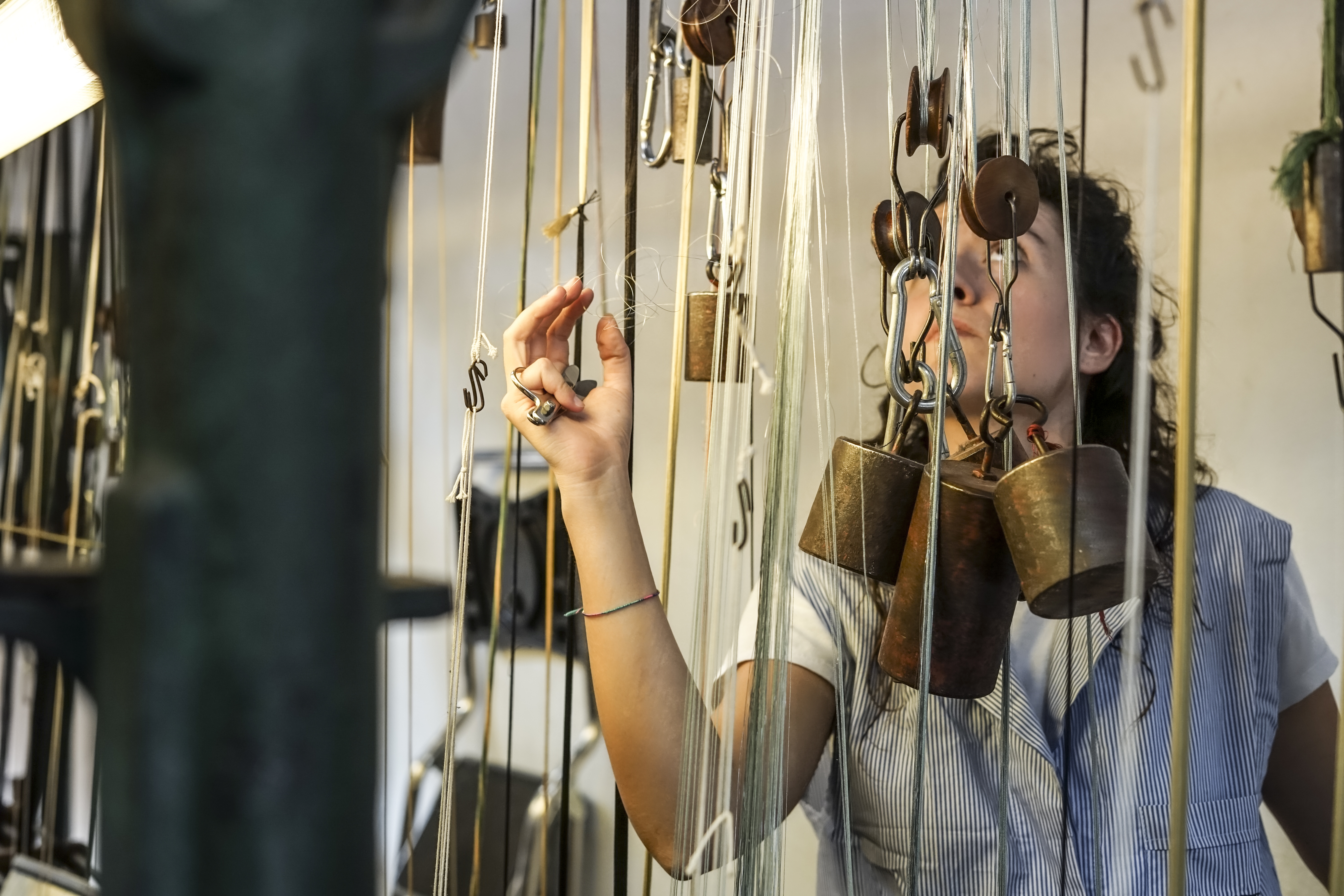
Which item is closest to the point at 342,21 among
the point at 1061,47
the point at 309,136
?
the point at 309,136

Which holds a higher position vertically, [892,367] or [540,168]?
[540,168]

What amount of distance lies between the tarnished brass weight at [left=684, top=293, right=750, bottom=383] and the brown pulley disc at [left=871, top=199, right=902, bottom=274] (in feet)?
0.34

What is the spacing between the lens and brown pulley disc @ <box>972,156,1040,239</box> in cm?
68

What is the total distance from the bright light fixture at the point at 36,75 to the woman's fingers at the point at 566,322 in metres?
0.45

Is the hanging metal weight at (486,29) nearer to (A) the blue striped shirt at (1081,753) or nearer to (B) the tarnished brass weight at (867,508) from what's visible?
(B) the tarnished brass weight at (867,508)

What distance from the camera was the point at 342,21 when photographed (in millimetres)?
153

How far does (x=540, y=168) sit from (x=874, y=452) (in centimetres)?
142

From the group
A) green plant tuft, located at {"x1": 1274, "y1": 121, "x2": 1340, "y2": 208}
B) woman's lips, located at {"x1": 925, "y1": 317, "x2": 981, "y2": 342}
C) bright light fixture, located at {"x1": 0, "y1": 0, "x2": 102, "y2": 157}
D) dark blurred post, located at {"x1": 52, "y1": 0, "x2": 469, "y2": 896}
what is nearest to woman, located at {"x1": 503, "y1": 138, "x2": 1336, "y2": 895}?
woman's lips, located at {"x1": 925, "y1": 317, "x2": 981, "y2": 342}

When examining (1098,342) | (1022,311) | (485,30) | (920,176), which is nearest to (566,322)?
(485,30)

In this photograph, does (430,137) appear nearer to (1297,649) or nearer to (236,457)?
(236,457)

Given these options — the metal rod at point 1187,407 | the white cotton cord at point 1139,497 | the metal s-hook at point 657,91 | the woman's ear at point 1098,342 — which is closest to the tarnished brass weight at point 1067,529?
the white cotton cord at point 1139,497

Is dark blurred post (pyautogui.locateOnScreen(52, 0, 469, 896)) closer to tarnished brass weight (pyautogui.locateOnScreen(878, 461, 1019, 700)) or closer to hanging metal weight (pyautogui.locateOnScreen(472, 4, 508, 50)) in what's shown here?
tarnished brass weight (pyautogui.locateOnScreen(878, 461, 1019, 700))

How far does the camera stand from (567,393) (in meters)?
0.81

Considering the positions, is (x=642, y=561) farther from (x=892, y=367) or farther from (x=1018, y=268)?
(x=1018, y=268)
